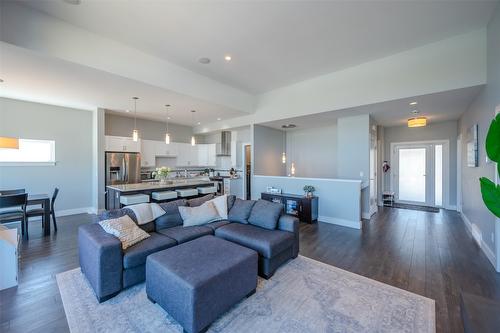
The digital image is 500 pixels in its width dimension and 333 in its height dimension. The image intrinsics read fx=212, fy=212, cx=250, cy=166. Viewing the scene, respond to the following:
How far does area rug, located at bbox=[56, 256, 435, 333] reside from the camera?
73.1 inches

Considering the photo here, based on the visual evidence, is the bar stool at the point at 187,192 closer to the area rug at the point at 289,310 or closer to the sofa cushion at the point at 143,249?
the sofa cushion at the point at 143,249

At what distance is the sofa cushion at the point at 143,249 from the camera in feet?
7.71

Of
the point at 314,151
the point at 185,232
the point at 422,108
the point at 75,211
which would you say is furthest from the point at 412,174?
the point at 75,211

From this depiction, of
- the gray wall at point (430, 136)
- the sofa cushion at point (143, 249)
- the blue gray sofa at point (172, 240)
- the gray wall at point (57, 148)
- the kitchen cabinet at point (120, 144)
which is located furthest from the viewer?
the gray wall at point (430, 136)

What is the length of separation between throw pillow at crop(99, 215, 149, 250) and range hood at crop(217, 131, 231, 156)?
19.2ft

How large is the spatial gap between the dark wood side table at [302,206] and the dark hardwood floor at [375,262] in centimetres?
32

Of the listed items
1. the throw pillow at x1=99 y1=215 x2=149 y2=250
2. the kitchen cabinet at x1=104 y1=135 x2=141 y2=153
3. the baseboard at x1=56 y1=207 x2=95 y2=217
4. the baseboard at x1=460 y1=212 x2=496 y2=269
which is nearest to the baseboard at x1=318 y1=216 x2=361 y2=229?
the baseboard at x1=460 y1=212 x2=496 y2=269

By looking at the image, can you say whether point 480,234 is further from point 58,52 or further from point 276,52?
point 58,52

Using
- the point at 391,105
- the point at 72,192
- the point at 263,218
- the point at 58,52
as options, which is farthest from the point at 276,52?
the point at 72,192

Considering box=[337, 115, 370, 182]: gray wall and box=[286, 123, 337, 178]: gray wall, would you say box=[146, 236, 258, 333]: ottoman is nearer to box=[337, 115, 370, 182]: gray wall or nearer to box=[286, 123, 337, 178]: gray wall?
box=[337, 115, 370, 182]: gray wall

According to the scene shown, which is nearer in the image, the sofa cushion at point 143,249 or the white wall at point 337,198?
the sofa cushion at point 143,249

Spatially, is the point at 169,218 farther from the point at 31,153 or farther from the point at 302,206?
the point at 31,153

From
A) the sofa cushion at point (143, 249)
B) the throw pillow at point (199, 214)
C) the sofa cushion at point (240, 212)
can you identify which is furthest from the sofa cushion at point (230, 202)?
the sofa cushion at point (143, 249)

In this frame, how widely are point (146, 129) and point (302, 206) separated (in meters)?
5.94
